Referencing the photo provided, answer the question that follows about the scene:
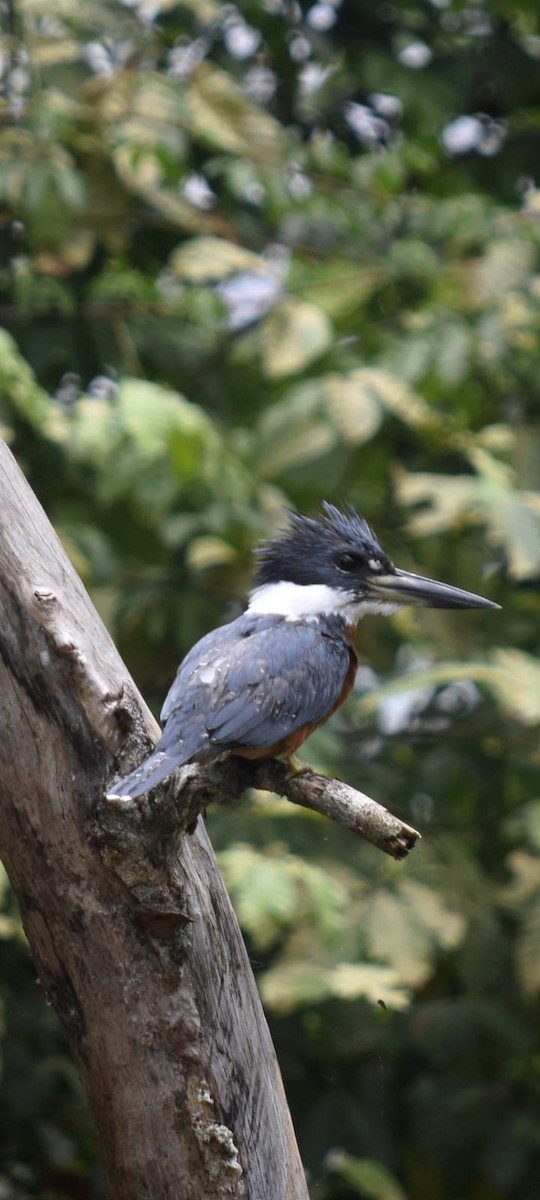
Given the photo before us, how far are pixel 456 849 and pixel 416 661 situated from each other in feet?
1.52

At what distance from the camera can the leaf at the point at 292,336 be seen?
9.91 ft

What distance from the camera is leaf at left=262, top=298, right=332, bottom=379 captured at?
9.91 feet

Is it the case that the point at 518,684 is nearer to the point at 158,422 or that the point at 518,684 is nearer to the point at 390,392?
the point at 390,392

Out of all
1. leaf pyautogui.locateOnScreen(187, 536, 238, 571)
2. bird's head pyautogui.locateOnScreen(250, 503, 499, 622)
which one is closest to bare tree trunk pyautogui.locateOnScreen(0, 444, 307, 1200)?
bird's head pyautogui.locateOnScreen(250, 503, 499, 622)

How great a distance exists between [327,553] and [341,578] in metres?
0.05

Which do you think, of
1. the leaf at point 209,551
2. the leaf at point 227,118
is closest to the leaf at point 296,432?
the leaf at point 209,551

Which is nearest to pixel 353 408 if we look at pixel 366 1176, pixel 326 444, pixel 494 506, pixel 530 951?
pixel 326 444

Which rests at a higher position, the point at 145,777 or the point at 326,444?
the point at 326,444

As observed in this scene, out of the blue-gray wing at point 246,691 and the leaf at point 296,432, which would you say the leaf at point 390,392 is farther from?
the blue-gray wing at point 246,691

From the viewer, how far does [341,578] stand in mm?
2152

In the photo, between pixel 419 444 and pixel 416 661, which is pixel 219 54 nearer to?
pixel 419 444

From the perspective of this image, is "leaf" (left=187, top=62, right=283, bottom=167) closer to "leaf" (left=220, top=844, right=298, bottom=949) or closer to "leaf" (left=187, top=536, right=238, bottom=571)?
"leaf" (left=187, top=536, right=238, bottom=571)

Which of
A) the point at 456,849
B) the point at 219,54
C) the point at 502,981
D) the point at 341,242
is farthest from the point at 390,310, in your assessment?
the point at 502,981

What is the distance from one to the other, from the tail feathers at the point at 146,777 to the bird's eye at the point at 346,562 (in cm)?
67
